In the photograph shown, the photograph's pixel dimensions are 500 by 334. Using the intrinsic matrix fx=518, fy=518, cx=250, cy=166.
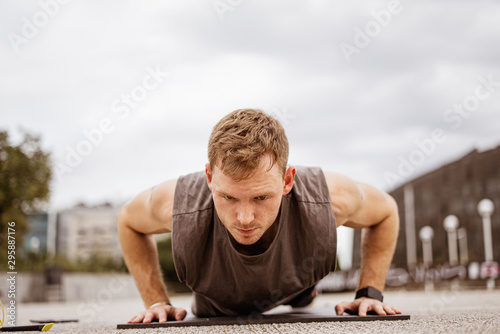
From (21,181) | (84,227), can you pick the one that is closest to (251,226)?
(21,181)

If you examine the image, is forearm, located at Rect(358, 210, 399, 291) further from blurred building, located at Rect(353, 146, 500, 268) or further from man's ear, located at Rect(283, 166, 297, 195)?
blurred building, located at Rect(353, 146, 500, 268)

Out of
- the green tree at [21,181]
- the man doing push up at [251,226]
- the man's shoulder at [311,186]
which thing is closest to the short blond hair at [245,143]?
the man doing push up at [251,226]

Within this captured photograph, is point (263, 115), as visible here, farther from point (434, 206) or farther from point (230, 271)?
point (434, 206)

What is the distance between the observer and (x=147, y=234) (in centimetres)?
251

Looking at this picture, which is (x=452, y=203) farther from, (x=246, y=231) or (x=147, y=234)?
(x=246, y=231)

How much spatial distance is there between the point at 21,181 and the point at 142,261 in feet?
31.8

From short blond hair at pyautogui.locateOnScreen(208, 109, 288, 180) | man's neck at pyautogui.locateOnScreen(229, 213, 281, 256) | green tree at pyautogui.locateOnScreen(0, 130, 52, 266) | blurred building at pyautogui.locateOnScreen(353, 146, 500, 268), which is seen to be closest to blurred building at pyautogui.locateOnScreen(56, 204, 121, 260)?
blurred building at pyautogui.locateOnScreen(353, 146, 500, 268)

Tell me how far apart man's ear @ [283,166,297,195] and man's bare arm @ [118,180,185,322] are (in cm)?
52

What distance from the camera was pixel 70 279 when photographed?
13.4 metres

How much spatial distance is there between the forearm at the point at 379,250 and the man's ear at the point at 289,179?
0.72m

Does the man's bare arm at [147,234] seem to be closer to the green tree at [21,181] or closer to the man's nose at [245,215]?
the man's nose at [245,215]

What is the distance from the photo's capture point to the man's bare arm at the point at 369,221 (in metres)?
2.19

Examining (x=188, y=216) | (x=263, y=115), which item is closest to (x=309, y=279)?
(x=188, y=216)

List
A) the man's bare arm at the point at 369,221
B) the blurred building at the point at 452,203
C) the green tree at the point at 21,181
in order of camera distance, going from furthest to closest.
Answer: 1. the blurred building at the point at 452,203
2. the green tree at the point at 21,181
3. the man's bare arm at the point at 369,221
